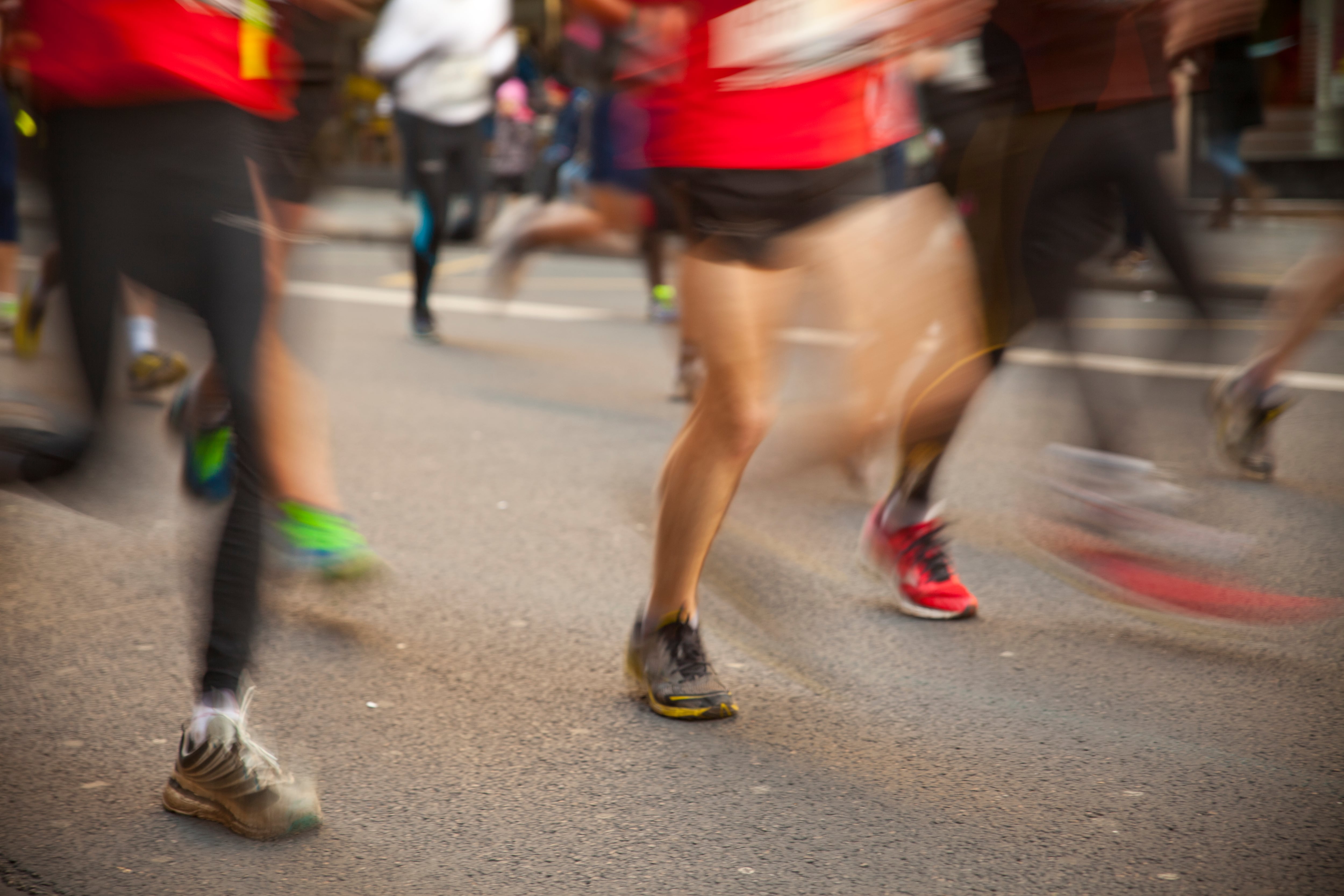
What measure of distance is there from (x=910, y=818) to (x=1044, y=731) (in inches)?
19.2

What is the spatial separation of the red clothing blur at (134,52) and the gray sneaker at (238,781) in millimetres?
1016

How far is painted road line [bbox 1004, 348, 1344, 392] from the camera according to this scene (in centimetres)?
472

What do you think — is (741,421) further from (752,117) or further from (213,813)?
(213,813)

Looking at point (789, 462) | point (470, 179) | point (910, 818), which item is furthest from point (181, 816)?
point (470, 179)

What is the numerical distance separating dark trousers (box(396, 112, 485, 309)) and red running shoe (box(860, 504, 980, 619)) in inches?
181

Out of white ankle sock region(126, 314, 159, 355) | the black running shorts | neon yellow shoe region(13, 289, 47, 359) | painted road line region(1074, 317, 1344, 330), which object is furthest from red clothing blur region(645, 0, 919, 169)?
painted road line region(1074, 317, 1344, 330)

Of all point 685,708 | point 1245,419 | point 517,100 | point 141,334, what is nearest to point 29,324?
point 141,334

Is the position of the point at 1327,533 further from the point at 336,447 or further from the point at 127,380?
the point at 127,380

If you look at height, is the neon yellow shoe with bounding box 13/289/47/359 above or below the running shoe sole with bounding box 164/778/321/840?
above

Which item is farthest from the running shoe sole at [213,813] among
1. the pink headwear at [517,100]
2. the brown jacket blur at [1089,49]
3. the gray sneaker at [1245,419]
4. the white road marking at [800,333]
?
the pink headwear at [517,100]

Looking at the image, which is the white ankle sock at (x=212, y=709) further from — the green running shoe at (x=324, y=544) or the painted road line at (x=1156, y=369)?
the painted road line at (x=1156, y=369)

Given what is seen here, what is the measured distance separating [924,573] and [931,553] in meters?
0.06

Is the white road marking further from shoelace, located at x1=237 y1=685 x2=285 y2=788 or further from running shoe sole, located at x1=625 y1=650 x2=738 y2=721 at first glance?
shoelace, located at x1=237 y1=685 x2=285 y2=788

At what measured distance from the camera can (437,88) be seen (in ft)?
24.7
